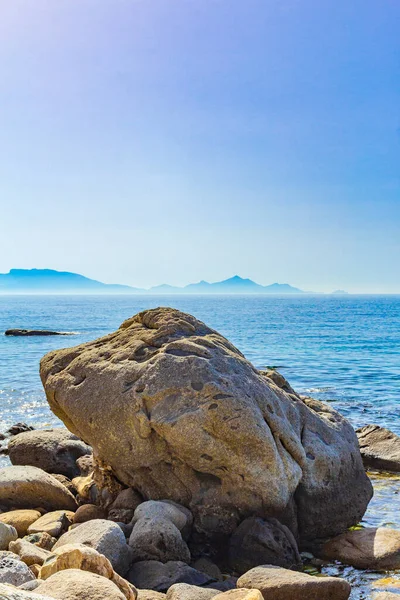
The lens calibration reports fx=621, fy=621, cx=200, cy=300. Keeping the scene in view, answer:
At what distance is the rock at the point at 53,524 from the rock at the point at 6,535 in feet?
2.14

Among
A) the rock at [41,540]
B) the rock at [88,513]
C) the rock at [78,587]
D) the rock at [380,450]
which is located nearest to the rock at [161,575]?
the rock at [41,540]

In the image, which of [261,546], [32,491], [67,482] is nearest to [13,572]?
[261,546]

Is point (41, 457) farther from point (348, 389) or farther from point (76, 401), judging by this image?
point (348, 389)

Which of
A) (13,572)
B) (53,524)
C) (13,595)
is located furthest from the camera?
(53,524)

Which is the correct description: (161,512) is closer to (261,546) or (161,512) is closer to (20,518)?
(261,546)

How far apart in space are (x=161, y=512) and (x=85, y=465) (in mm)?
4538

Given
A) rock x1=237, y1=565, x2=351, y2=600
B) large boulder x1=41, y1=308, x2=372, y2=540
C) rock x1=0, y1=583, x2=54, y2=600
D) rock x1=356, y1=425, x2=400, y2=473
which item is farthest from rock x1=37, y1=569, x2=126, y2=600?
rock x1=356, y1=425, x2=400, y2=473

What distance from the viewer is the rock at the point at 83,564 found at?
664 cm

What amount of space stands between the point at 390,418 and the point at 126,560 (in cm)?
1421

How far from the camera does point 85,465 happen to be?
1313 cm

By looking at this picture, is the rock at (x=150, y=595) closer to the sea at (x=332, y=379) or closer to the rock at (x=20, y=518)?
the sea at (x=332, y=379)

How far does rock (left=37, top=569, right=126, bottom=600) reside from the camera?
5.66 m

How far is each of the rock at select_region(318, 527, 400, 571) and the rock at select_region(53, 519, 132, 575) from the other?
3305 millimetres

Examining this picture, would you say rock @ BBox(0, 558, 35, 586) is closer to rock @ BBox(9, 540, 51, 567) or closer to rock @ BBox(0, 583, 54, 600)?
rock @ BBox(9, 540, 51, 567)
